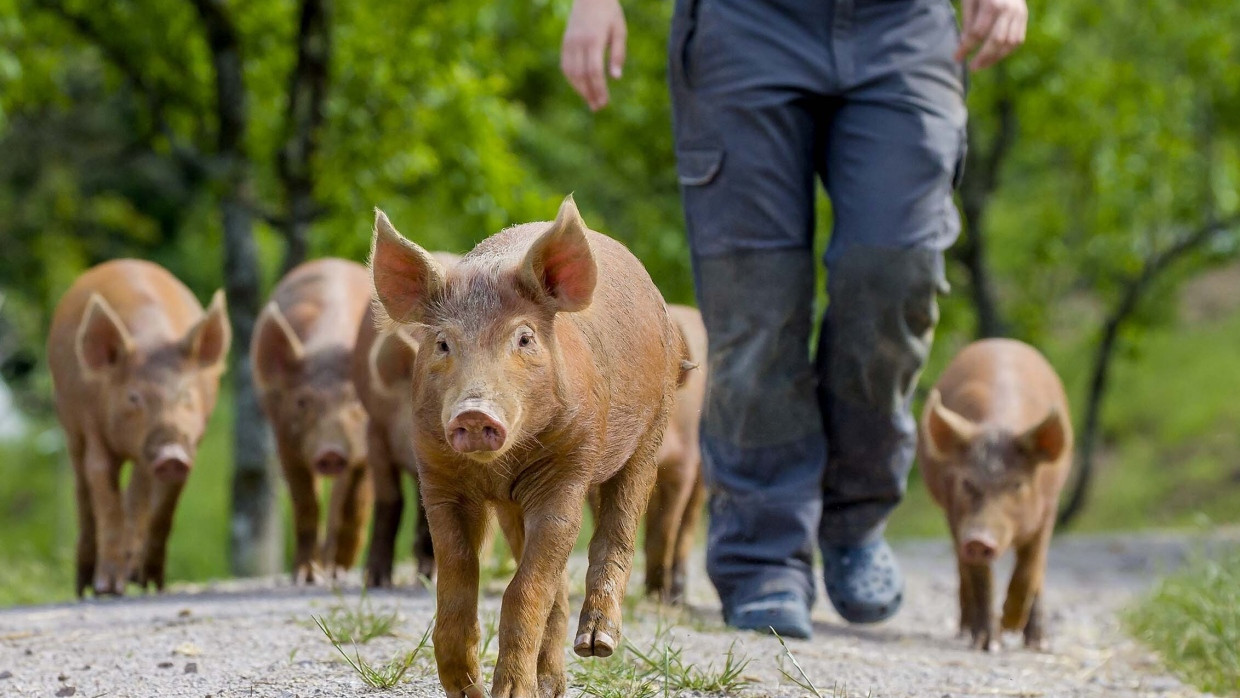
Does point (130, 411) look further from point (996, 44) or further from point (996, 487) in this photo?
point (996, 44)

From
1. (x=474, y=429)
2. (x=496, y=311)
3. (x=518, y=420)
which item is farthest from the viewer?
(x=496, y=311)

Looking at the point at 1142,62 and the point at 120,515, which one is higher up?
the point at 1142,62

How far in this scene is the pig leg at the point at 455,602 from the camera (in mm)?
3217

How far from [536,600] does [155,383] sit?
13.2 ft

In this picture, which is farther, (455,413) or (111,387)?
(111,387)

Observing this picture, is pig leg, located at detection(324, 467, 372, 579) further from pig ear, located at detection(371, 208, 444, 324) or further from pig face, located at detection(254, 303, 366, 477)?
pig ear, located at detection(371, 208, 444, 324)

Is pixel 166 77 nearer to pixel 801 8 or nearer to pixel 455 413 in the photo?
pixel 801 8

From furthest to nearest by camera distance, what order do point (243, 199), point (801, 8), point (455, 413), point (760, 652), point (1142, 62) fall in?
point (1142, 62), point (243, 199), point (801, 8), point (760, 652), point (455, 413)

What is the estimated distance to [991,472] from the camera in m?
6.52

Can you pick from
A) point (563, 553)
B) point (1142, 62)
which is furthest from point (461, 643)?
point (1142, 62)

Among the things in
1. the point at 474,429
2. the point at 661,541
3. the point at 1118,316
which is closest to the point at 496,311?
the point at 474,429

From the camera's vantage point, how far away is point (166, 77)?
11.2 metres

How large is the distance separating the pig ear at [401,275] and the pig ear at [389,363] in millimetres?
2823

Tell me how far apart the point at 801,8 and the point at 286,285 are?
3.52 m
